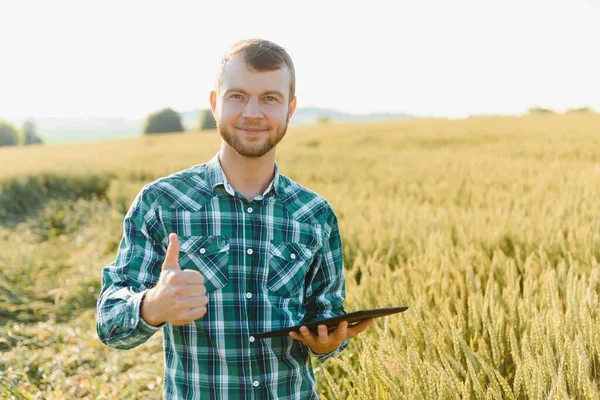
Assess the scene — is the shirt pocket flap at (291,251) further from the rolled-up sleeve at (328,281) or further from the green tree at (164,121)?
the green tree at (164,121)

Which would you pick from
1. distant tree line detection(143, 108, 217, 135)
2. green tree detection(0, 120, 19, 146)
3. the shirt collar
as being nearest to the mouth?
the shirt collar

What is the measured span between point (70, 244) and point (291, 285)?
619 centimetres

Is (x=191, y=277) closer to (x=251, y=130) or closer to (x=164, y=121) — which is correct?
(x=251, y=130)

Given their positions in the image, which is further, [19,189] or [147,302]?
[19,189]

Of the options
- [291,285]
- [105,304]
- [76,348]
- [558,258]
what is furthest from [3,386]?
[558,258]

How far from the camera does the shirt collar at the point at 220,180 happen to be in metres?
1.66

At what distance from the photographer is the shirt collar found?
1662mm

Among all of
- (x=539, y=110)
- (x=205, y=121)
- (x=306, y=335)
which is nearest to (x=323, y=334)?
(x=306, y=335)

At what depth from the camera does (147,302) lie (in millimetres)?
1304

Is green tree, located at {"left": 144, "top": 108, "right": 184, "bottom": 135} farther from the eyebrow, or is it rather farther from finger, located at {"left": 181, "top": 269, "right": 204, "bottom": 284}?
finger, located at {"left": 181, "top": 269, "right": 204, "bottom": 284}

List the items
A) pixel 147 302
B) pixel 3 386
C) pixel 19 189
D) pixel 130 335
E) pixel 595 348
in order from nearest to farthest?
pixel 147 302
pixel 130 335
pixel 595 348
pixel 3 386
pixel 19 189

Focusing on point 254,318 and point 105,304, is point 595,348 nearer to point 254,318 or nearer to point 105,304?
point 254,318

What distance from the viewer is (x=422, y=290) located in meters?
2.62

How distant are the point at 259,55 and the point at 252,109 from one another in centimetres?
15
